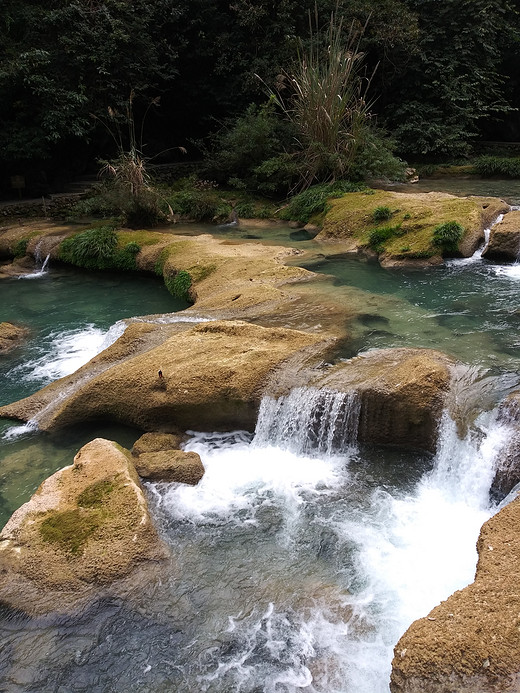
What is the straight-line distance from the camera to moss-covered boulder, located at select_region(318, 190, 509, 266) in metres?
10.2

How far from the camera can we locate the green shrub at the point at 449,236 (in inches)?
396

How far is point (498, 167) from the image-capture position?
1650cm

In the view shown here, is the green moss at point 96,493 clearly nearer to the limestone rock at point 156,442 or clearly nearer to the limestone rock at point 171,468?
the limestone rock at point 171,468

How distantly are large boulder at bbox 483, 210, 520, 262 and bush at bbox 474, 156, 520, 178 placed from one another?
7160 mm

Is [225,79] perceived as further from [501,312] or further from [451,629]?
[451,629]

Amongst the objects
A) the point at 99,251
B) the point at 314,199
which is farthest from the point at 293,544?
the point at 314,199

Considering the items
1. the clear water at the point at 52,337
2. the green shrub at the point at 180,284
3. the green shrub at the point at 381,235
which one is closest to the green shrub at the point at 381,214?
the green shrub at the point at 381,235

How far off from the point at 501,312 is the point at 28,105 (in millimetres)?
13484

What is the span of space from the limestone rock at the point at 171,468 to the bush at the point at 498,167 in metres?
14.4

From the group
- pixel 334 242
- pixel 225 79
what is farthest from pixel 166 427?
pixel 225 79

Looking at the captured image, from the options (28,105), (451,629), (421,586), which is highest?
(28,105)

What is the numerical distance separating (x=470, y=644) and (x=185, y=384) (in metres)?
3.89

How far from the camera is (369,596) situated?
4238 millimetres

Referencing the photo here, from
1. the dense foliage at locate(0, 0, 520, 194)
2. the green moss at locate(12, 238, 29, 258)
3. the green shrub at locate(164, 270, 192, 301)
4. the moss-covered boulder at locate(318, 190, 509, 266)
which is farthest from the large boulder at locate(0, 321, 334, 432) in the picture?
the dense foliage at locate(0, 0, 520, 194)
